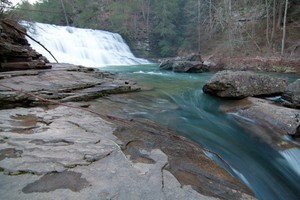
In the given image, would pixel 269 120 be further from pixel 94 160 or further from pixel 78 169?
pixel 78 169

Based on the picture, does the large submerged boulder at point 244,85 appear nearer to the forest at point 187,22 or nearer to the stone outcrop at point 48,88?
the stone outcrop at point 48,88

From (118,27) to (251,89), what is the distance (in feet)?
83.5

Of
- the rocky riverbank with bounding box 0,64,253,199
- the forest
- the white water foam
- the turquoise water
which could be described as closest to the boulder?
the turquoise water

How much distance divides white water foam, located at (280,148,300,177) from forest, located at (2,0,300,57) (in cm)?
1472

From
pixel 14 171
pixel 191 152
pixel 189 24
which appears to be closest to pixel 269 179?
pixel 191 152

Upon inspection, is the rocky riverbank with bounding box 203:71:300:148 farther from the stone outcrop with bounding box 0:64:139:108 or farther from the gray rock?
the gray rock

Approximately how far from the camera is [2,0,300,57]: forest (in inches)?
752

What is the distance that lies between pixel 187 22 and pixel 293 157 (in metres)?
27.7

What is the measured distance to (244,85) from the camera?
253 inches

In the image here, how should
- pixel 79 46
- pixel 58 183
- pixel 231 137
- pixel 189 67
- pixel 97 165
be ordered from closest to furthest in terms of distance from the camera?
1. pixel 58 183
2. pixel 97 165
3. pixel 231 137
4. pixel 189 67
5. pixel 79 46

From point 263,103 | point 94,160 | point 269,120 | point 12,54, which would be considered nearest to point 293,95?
point 263,103

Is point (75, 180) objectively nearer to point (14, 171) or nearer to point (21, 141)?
point (14, 171)

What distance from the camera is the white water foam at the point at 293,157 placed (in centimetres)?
364

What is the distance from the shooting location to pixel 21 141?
255 centimetres
